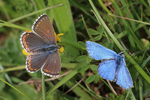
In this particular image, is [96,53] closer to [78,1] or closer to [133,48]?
→ [133,48]

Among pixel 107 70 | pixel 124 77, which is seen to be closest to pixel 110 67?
pixel 107 70

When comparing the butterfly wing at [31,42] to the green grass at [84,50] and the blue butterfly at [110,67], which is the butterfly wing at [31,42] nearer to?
the green grass at [84,50]

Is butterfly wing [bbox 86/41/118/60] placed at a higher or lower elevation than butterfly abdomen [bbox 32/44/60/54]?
lower

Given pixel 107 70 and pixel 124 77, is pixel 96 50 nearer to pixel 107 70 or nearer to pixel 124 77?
pixel 107 70

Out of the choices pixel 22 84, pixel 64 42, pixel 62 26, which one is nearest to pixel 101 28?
pixel 64 42

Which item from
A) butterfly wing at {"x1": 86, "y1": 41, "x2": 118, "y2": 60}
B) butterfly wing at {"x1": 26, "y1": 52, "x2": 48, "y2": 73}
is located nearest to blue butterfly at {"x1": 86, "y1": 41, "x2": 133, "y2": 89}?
butterfly wing at {"x1": 86, "y1": 41, "x2": 118, "y2": 60}

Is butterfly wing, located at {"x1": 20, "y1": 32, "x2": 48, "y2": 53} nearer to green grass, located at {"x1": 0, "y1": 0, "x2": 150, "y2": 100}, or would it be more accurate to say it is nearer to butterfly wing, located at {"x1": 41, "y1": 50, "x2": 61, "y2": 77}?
green grass, located at {"x1": 0, "y1": 0, "x2": 150, "y2": 100}
